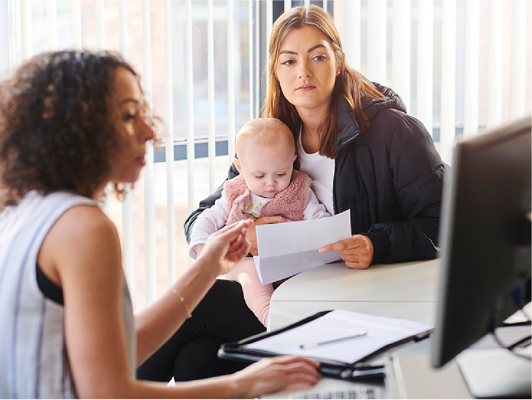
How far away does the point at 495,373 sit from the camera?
993mm

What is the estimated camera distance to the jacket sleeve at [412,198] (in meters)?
1.79

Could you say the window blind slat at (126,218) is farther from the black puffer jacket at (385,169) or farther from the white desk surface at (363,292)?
the white desk surface at (363,292)

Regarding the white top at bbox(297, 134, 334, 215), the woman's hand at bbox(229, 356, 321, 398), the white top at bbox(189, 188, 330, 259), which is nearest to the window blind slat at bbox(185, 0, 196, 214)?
the white top at bbox(189, 188, 330, 259)

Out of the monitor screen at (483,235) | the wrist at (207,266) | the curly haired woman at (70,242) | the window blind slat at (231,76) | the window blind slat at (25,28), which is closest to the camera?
the monitor screen at (483,235)

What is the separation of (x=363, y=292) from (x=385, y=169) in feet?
2.10

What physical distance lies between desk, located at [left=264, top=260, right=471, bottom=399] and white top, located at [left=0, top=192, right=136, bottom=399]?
1.64 ft

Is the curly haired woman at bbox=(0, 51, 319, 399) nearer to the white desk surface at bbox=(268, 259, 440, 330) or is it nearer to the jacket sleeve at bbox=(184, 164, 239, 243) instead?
the white desk surface at bbox=(268, 259, 440, 330)

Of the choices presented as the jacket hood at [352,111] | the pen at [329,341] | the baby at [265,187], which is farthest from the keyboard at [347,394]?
the jacket hood at [352,111]

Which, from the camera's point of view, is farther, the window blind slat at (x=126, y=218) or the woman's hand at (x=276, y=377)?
the window blind slat at (x=126, y=218)

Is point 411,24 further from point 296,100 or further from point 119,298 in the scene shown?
point 119,298

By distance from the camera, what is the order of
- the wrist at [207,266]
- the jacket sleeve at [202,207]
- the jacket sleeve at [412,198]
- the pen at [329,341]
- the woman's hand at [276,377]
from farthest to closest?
the jacket sleeve at [202,207] → the jacket sleeve at [412,198] → the wrist at [207,266] → the pen at [329,341] → the woman's hand at [276,377]

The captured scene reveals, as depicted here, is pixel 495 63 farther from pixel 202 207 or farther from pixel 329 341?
pixel 329 341

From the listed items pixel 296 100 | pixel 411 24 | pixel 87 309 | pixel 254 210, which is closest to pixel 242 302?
pixel 254 210

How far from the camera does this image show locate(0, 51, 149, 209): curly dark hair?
3.21 feet
